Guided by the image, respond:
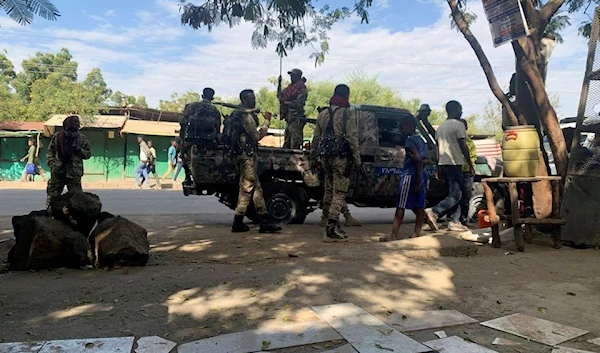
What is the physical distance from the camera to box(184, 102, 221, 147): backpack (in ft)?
24.6

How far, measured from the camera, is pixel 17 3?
9.84 ft

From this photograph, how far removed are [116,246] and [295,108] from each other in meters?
4.49

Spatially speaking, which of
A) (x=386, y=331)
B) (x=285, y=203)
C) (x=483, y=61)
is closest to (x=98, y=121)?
(x=285, y=203)

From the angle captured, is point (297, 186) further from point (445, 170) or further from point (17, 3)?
point (17, 3)

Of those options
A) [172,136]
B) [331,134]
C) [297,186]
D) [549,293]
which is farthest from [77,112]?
[549,293]

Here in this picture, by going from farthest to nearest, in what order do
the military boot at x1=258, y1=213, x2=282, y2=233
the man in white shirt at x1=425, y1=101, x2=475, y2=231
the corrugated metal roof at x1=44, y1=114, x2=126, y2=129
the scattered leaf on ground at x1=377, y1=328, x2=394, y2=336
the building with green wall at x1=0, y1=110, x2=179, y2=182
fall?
the building with green wall at x1=0, y1=110, x2=179, y2=182, the corrugated metal roof at x1=44, y1=114, x2=126, y2=129, the man in white shirt at x1=425, y1=101, x2=475, y2=231, the military boot at x1=258, y1=213, x2=282, y2=233, the scattered leaf on ground at x1=377, y1=328, x2=394, y2=336

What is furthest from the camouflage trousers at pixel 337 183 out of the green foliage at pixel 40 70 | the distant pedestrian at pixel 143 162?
the green foliage at pixel 40 70

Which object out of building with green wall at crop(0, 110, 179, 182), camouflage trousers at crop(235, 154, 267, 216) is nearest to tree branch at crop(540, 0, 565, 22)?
camouflage trousers at crop(235, 154, 267, 216)

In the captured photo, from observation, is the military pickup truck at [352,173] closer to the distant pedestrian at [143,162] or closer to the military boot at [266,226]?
the military boot at [266,226]

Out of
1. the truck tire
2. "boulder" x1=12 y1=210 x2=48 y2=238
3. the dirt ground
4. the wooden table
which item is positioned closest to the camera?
the dirt ground

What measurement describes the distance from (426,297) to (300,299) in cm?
99

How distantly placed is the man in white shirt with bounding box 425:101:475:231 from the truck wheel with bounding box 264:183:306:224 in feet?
6.62

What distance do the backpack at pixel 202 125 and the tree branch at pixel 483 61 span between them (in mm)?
3795

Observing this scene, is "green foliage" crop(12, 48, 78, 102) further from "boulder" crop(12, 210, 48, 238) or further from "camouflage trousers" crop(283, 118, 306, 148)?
"boulder" crop(12, 210, 48, 238)
